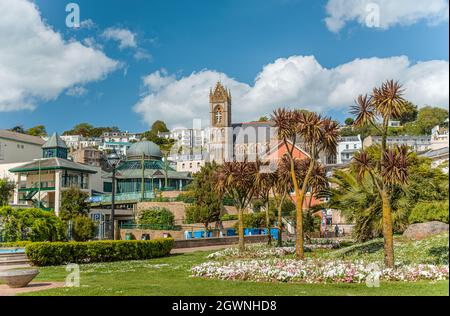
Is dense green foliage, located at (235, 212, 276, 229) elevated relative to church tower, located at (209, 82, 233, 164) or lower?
lower

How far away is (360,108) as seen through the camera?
18.7 meters

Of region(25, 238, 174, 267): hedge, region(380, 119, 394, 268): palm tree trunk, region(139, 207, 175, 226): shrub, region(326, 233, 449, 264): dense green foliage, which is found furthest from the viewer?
region(139, 207, 175, 226): shrub

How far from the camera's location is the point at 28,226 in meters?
31.2

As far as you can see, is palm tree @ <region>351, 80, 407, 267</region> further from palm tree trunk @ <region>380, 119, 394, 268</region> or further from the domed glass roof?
the domed glass roof

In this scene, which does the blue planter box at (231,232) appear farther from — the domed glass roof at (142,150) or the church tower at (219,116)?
the church tower at (219,116)

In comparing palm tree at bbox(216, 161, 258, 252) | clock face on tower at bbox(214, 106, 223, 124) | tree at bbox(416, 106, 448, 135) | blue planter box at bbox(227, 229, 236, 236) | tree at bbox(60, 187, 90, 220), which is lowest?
blue planter box at bbox(227, 229, 236, 236)

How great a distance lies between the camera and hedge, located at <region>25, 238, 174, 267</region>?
25.1m

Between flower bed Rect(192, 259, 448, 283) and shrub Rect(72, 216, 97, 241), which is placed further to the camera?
shrub Rect(72, 216, 97, 241)

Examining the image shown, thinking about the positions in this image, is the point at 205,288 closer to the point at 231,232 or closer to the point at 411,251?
the point at 411,251

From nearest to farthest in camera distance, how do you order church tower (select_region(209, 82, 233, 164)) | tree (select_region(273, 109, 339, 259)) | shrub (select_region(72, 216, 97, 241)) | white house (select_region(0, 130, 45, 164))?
tree (select_region(273, 109, 339, 259))
shrub (select_region(72, 216, 97, 241))
white house (select_region(0, 130, 45, 164))
church tower (select_region(209, 82, 233, 164))

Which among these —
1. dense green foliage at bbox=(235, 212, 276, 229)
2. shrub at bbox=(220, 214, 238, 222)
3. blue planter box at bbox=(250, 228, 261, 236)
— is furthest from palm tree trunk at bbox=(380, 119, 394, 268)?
shrub at bbox=(220, 214, 238, 222)

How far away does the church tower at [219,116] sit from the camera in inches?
5374

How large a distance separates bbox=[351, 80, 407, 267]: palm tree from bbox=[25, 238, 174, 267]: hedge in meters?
14.9
